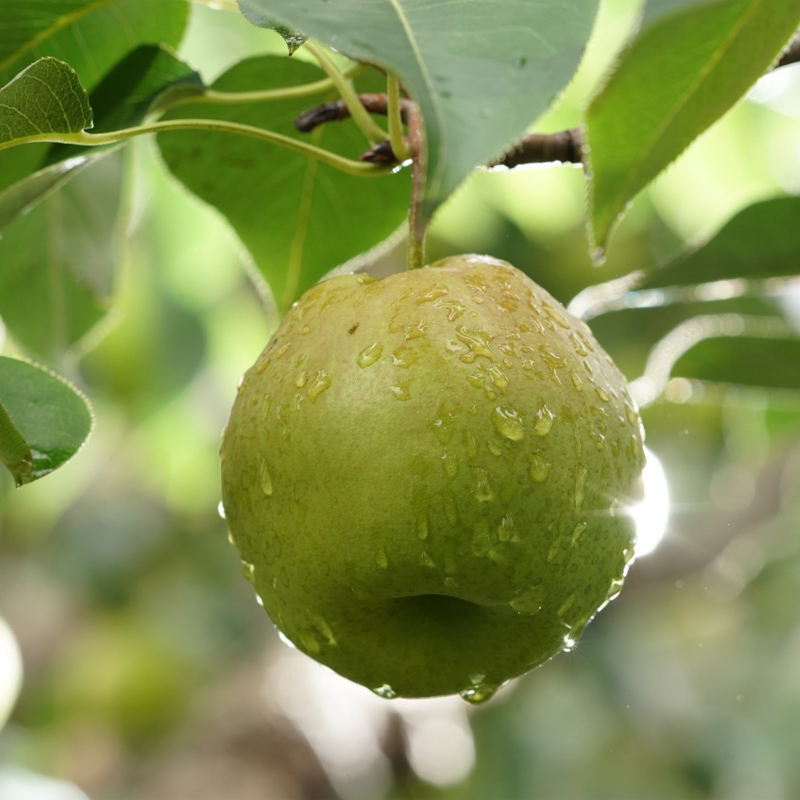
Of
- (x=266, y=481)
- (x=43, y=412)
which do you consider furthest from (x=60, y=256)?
(x=266, y=481)

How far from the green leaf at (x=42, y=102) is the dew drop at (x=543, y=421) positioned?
37cm

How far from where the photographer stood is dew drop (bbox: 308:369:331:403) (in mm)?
630

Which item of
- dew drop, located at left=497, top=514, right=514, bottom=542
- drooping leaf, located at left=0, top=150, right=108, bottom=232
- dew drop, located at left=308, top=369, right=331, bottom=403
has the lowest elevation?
dew drop, located at left=497, top=514, right=514, bottom=542

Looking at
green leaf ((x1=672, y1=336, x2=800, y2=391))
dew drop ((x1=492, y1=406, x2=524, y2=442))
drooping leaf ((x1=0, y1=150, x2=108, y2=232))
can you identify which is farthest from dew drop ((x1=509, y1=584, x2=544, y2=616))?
green leaf ((x1=672, y1=336, x2=800, y2=391))

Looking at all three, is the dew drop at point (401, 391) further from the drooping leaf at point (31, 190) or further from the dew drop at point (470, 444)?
the drooping leaf at point (31, 190)

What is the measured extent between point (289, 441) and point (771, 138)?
172 cm

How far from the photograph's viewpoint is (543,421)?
61 cm

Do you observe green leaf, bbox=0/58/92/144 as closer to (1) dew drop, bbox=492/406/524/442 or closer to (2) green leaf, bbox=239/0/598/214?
(2) green leaf, bbox=239/0/598/214

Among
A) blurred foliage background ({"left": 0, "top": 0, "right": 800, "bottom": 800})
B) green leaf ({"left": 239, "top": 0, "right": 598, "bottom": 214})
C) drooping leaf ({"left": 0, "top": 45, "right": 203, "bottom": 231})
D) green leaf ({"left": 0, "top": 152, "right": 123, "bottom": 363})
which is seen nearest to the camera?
green leaf ({"left": 239, "top": 0, "right": 598, "bottom": 214})

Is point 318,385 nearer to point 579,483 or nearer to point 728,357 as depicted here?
point 579,483

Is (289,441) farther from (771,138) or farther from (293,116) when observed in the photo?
(771,138)

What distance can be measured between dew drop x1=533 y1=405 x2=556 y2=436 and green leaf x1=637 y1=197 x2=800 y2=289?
53cm

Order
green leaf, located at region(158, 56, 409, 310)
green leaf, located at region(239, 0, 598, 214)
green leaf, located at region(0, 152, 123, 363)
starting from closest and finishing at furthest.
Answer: green leaf, located at region(239, 0, 598, 214)
green leaf, located at region(158, 56, 409, 310)
green leaf, located at region(0, 152, 123, 363)

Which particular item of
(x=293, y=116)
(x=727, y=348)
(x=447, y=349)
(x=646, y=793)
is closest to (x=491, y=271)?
(x=447, y=349)
